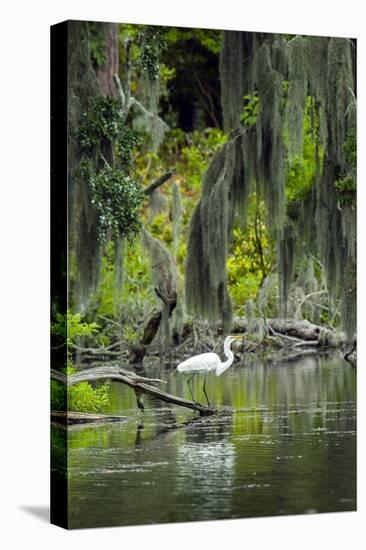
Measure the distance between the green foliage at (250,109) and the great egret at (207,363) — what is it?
5.95ft

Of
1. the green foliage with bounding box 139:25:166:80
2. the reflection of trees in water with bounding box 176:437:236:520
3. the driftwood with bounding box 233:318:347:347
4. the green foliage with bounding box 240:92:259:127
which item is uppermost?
the green foliage with bounding box 139:25:166:80

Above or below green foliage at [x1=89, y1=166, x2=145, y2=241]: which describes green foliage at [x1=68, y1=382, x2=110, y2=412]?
below

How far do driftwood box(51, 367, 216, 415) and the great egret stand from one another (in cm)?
8

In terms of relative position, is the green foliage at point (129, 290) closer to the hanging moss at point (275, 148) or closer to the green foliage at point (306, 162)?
the hanging moss at point (275, 148)

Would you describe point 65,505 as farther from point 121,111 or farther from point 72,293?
point 121,111

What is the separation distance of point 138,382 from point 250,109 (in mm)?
2462

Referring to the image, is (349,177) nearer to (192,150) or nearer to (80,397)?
(192,150)

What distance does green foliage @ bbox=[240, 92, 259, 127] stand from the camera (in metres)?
13.0

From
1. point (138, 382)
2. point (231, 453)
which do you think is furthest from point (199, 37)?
point (231, 453)

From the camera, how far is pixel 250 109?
13000 millimetres

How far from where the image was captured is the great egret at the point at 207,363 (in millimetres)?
12758

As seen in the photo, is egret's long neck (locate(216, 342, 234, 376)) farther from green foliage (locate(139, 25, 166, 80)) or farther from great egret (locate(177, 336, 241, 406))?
green foliage (locate(139, 25, 166, 80))

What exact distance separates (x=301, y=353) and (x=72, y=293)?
8.06 ft

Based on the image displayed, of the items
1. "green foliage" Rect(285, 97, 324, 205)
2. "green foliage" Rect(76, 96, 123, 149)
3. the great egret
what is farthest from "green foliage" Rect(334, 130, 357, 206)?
"green foliage" Rect(76, 96, 123, 149)
